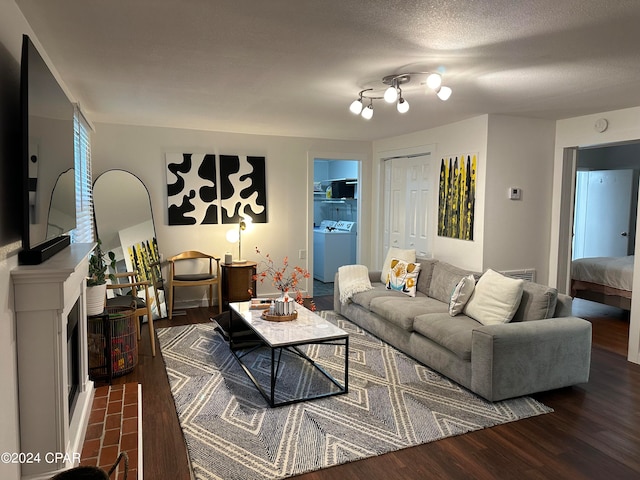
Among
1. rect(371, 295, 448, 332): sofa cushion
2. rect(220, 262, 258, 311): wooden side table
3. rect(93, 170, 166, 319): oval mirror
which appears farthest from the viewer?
rect(220, 262, 258, 311): wooden side table

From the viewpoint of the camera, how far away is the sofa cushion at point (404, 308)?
12.6 feet

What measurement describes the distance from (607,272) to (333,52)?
4.58 metres

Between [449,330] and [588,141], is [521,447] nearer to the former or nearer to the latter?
[449,330]

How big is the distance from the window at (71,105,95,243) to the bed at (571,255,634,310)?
18.6ft

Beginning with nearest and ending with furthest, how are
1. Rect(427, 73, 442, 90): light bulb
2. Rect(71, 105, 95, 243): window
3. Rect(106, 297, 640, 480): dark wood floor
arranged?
Rect(106, 297, 640, 480): dark wood floor → Rect(427, 73, 442, 90): light bulb → Rect(71, 105, 95, 243): window

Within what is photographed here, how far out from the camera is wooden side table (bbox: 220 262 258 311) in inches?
211

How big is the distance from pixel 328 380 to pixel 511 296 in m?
1.54

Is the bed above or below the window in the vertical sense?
below

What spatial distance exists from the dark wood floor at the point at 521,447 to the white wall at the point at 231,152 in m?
2.47

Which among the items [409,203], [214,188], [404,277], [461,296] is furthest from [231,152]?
[461,296]

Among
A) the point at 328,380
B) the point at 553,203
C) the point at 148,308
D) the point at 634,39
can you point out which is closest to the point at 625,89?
the point at 634,39

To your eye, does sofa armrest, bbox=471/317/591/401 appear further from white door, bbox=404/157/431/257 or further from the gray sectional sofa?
white door, bbox=404/157/431/257

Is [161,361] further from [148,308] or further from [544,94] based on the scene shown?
[544,94]

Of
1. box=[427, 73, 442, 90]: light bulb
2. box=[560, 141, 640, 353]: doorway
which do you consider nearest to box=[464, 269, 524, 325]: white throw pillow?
box=[427, 73, 442, 90]: light bulb
